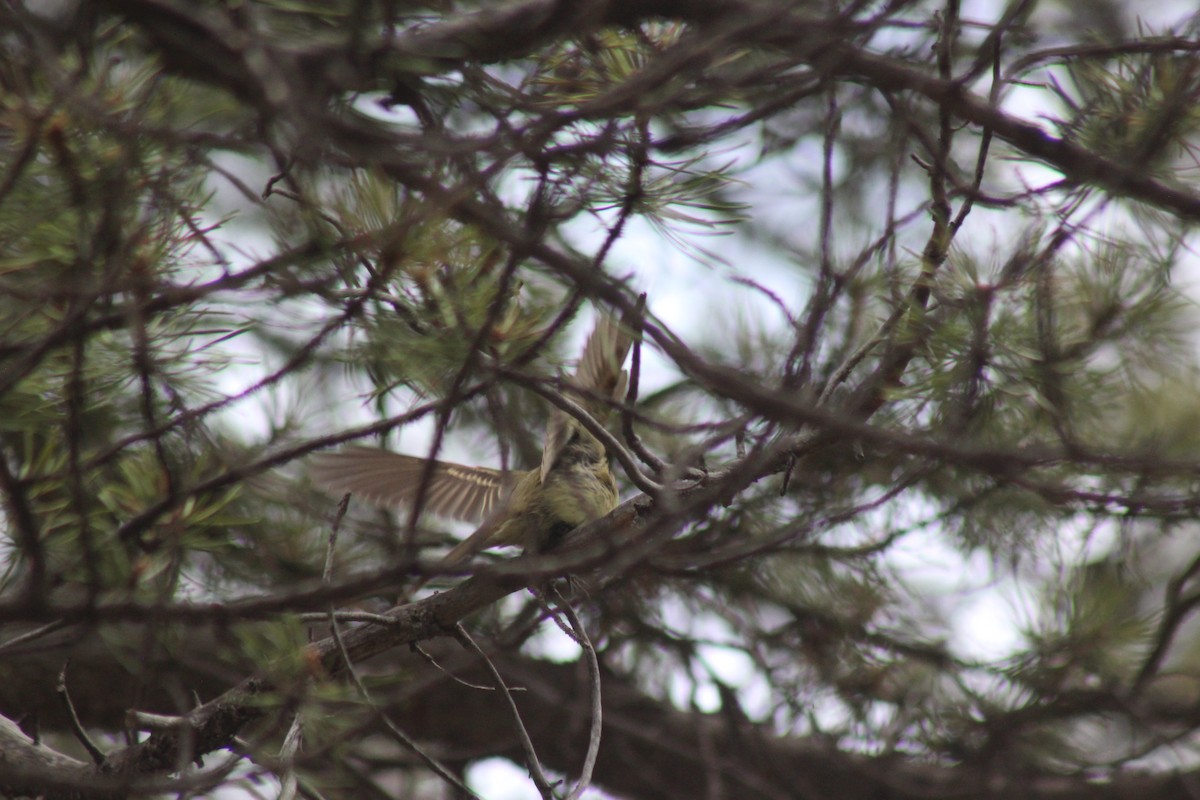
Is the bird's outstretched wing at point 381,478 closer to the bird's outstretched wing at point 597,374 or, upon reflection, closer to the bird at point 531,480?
the bird at point 531,480

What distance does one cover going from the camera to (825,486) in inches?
108

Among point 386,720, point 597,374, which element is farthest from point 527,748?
point 597,374

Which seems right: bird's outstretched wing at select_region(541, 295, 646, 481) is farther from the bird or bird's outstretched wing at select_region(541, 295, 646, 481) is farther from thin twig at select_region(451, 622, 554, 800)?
thin twig at select_region(451, 622, 554, 800)

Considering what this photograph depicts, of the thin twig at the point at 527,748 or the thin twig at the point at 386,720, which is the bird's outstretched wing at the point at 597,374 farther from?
the thin twig at the point at 386,720

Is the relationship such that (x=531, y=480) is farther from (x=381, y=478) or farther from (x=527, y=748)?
(x=527, y=748)

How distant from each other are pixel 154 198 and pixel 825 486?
1.76 m

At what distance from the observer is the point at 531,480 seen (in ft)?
8.46

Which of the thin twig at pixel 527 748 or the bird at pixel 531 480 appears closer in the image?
the thin twig at pixel 527 748

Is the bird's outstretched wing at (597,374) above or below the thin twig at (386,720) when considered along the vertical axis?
above

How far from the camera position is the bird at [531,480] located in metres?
2.29

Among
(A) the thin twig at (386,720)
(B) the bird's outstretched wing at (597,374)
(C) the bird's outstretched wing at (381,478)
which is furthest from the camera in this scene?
(C) the bird's outstretched wing at (381,478)

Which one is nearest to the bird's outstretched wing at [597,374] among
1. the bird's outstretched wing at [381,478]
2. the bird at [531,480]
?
the bird at [531,480]

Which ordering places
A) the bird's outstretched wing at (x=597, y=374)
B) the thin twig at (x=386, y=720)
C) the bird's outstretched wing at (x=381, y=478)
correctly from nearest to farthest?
the thin twig at (x=386, y=720)
the bird's outstretched wing at (x=597, y=374)
the bird's outstretched wing at (x=381, y=478)

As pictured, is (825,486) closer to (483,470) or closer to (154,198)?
(483,470)
